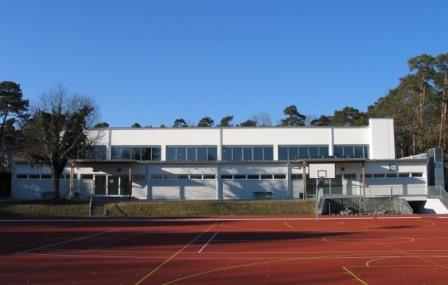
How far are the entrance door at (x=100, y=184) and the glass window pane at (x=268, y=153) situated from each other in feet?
58.3

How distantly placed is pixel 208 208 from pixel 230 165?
8.99 meters

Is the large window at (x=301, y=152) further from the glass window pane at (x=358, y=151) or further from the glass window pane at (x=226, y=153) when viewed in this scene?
the glass window pane at (x=226, y=153)

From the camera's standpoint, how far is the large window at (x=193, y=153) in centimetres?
6341

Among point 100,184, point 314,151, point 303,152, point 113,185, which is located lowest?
point 113,185

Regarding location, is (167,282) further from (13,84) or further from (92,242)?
(13,84)

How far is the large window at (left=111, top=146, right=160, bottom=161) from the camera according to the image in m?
64.0

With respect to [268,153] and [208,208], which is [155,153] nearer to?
[268,153]

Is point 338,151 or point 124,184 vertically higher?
A: point 338,151

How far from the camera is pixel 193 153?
63594mm

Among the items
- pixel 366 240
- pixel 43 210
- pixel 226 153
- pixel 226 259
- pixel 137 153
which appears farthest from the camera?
pixel 137 153

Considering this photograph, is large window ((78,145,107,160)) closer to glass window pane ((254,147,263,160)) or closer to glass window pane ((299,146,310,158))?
glass window pane ((254,147,263,160))

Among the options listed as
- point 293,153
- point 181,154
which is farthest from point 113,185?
point 293,153

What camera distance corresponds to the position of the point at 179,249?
21.2 metres

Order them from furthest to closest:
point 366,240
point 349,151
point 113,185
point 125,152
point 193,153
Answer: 1. point 125,152
2. point 349,151
3. point 193,153
4. point 113,185
5. point 366,240
